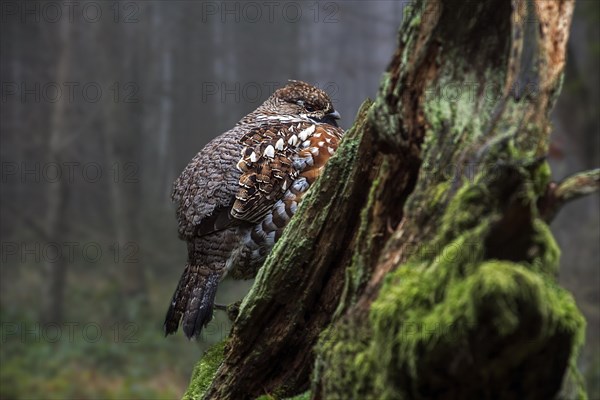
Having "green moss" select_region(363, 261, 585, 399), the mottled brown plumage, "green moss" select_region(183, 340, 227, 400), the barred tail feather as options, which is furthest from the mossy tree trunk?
the mottled brown plumage

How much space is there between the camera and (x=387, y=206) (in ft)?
7.30

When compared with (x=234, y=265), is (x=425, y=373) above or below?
above

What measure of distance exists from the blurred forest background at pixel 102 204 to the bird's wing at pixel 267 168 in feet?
10.6

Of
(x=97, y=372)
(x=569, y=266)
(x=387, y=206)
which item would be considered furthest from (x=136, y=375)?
(x=387, y=206)

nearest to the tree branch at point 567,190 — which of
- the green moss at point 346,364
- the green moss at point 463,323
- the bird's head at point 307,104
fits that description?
the green moss at point 463,323

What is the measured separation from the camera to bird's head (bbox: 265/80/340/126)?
4.77 meters

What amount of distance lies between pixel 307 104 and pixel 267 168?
2.87 feet

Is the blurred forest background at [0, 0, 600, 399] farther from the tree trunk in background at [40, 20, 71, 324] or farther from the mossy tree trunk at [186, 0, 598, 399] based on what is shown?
the mossy tree trunk at [186, 0, 598, 399]

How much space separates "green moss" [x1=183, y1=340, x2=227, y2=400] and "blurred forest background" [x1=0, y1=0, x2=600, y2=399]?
3.63 meters

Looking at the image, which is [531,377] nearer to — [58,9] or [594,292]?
[594,292]

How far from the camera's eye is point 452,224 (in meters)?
1.86

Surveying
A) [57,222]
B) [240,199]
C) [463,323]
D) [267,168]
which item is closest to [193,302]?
[240,199]

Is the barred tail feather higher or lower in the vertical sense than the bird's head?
lower

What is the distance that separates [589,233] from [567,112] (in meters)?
1.76
